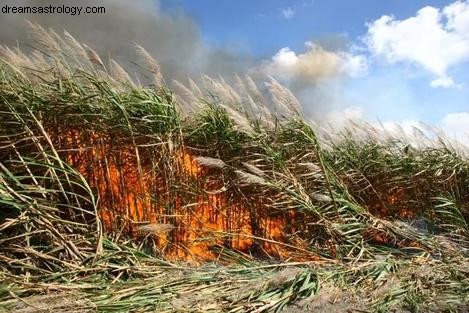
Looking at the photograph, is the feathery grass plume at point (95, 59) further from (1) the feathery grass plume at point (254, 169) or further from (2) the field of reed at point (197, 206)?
(1) the feathery grass plume at point (254, 169)

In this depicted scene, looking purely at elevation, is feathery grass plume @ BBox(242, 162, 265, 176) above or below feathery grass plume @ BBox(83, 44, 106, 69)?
below

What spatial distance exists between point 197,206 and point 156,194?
0.98 ft

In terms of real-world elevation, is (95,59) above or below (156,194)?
above

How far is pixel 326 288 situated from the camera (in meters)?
2.60

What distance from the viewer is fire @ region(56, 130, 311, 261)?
3328 millimetres

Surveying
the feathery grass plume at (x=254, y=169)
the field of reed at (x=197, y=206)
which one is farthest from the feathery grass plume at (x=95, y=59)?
the feathery grass plume at (x=254, y=169)

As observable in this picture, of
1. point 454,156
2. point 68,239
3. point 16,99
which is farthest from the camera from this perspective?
point 454,156

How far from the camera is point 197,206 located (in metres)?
3.56

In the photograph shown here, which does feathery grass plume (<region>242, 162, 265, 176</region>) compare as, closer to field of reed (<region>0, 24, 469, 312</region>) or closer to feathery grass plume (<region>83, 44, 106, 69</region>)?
field of reed (<region>0, 24, 469, 312</region>)

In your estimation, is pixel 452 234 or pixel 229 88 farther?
pixel 229 88

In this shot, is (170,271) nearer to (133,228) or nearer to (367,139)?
(133,228)

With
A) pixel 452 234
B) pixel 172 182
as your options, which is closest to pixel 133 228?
pixel 172 182

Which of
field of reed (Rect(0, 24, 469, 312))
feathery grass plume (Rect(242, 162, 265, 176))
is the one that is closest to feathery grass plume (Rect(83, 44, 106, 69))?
field of reed (Rect(0, 24, 469, 312))

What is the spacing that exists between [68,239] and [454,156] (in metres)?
3.25
